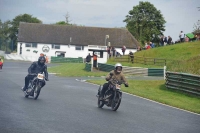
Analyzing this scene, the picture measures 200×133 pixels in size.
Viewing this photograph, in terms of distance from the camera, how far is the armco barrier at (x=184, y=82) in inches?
1108

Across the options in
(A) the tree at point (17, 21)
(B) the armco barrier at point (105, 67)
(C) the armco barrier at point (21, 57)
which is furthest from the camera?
(A) the tree at point (17, 21)

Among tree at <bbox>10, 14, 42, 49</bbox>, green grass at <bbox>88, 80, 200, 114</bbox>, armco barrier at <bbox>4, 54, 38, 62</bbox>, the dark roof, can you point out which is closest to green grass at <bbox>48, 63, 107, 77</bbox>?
green grass at <bbox>88, 80, 200, 114</bbox>

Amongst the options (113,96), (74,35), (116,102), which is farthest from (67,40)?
(116,102)

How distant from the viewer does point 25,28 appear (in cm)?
11462

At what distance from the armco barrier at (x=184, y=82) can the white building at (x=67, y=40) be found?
78324 millimetres

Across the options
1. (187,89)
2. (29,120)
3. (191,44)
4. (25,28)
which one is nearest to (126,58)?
(191,44)

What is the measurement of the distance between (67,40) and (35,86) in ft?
302

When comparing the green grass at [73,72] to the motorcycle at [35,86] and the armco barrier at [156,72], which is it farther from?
the motorcycle at [35,86]

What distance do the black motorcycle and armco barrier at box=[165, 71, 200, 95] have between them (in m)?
10.2

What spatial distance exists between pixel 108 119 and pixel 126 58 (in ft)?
152

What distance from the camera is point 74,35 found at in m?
114

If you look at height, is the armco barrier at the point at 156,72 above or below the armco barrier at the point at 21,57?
below

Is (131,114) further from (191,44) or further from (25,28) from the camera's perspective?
(25,28)

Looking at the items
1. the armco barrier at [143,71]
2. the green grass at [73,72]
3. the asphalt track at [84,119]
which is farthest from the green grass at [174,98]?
the green grass at [73,72]
